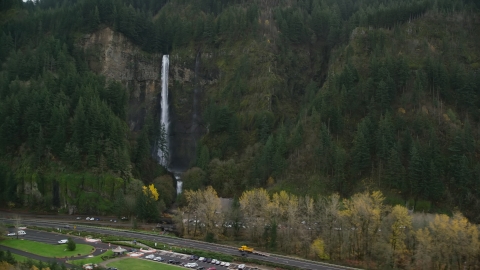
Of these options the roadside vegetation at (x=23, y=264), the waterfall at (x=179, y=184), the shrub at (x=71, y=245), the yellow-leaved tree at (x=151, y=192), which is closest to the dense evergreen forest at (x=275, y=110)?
the yellow-leaved tree at (x=151, y=192)

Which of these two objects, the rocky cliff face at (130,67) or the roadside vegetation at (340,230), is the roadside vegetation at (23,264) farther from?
the rocky cliff face at (130,67)

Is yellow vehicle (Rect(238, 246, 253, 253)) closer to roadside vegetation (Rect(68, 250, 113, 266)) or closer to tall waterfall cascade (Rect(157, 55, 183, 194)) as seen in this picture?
roadside vegetation (Rect(68, 250, 113, 266))

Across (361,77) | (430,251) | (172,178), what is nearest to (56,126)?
(172,178)

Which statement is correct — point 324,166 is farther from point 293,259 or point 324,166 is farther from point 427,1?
point 427,1

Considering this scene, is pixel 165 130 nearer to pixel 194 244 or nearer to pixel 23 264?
pixel 194 244

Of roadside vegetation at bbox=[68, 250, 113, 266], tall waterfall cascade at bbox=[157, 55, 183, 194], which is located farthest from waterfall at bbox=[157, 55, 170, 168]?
roadside vegetation at bbox=[68, 250, 113, 266]
